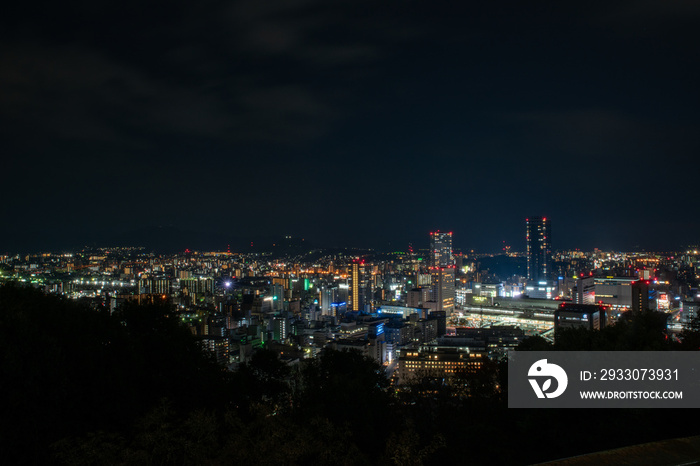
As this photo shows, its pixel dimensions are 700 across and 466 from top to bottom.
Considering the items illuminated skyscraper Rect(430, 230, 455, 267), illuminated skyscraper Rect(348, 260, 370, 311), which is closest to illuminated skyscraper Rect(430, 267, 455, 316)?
illuminated skyscraper Rect(348, 260, 370, 311)

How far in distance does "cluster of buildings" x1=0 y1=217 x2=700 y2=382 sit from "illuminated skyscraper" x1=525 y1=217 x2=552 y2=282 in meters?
0.08

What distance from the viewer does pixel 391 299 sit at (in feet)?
84.7

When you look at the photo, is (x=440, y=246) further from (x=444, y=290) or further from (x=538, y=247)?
(x=444, y=290)

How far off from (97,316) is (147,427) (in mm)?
1835

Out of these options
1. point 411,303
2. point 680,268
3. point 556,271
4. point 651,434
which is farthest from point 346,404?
point 556,271

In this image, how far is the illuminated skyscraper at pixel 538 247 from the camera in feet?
111

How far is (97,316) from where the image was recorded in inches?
140

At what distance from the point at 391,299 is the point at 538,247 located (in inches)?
598

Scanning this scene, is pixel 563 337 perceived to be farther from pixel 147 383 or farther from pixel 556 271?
pixel 556 271

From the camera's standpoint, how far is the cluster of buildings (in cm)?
1381

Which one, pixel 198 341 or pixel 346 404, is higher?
pixel 198 341

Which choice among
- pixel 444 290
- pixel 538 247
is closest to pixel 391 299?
pixel 444 290

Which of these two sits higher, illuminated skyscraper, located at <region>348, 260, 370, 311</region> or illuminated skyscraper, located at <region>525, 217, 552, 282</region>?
illuminated skyscraper, located at <region>525, 217, 552, 282</region>

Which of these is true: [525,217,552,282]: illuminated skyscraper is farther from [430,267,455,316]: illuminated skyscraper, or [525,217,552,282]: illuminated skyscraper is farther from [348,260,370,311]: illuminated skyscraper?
[348,260,370,311]: illuminated skyscraper
